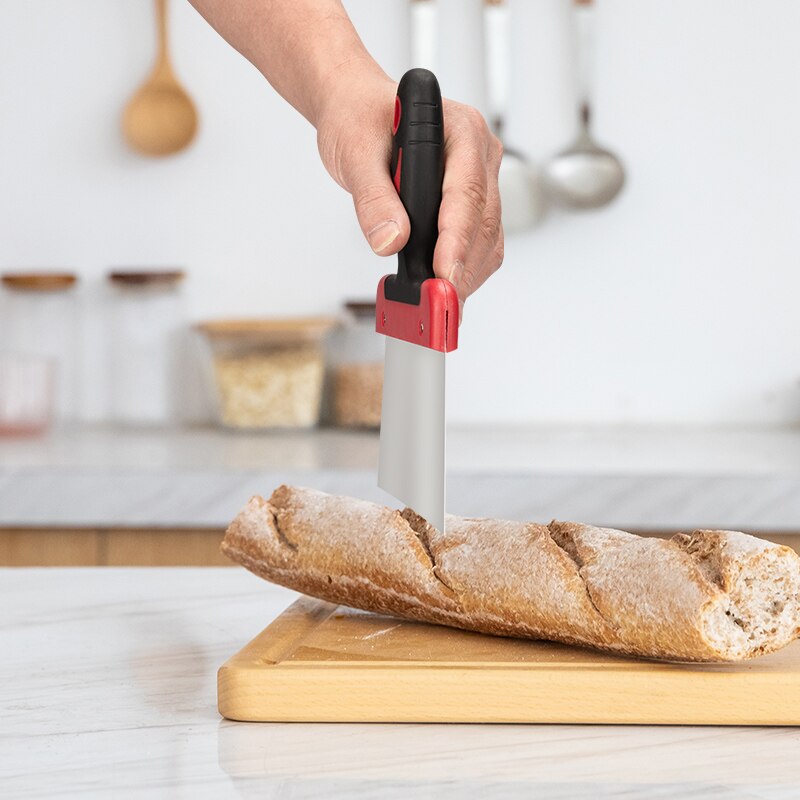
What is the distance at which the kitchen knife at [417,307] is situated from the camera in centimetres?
74

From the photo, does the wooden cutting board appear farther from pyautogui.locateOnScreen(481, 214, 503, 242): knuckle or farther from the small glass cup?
the small glass cup

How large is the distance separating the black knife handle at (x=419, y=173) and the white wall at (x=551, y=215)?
1.44m

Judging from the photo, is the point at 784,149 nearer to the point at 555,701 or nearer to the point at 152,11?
the point at 152,11

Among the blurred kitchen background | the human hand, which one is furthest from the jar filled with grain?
the human hand

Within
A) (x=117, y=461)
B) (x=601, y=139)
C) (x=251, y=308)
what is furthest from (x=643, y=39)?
(x=117, y=461)

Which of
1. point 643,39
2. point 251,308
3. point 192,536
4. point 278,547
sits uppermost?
point 643,39

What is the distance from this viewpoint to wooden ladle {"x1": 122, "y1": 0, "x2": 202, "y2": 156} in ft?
Answer: 7.22

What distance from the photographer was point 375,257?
222 cm

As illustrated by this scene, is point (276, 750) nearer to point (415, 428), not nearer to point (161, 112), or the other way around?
point (415, 428)

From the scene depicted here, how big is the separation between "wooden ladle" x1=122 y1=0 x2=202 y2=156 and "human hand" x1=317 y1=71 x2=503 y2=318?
136 centimetres

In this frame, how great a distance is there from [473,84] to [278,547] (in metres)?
1.52

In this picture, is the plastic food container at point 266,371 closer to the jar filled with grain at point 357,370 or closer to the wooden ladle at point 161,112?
the jar filled with grain at point 357,370

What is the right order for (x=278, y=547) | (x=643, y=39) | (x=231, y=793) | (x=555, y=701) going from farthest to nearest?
(x=643, y=39)
(x=278, y=547)
(x=555, y=701)
(x=231, y=793)

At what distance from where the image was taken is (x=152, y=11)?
2225mm
